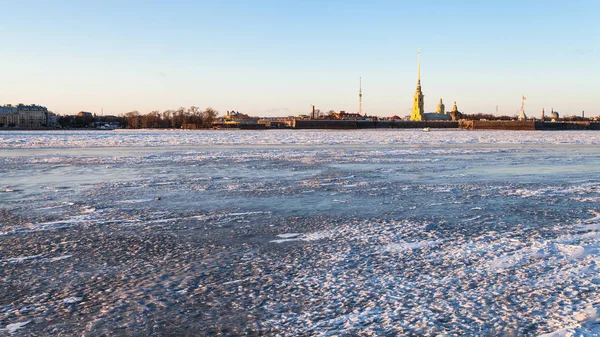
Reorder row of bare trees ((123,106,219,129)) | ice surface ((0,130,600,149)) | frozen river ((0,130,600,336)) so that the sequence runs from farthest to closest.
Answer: row of bare trees ((123,106,219,129)) → ice surface ((0,130,600,149)) → frozen river ((0,130,600,336))

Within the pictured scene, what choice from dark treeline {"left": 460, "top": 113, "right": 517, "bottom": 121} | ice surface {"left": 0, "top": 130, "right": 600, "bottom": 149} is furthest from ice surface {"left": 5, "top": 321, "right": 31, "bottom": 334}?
dark treeline {"left": 460, "top": 113, "right": 517, "bottom": 121}

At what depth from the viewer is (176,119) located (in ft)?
432

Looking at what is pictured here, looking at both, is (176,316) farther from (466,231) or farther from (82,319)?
(466,231)

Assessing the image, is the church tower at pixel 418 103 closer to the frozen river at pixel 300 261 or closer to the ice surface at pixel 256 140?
the ice surface at pixel 256 140

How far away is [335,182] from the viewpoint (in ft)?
36.3

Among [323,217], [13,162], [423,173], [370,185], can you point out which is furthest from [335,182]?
[13,162]

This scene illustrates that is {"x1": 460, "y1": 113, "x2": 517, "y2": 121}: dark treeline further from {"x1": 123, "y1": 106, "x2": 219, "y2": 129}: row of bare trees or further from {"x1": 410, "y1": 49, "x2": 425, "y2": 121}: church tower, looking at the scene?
{"x1": 123, "y1": 106, "x2": 219, "y2": 129}: row of bare trees

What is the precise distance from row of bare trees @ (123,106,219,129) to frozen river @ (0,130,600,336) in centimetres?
10929

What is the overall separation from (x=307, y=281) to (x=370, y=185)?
644 centimetres

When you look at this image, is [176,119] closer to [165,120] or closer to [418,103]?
[165,120]

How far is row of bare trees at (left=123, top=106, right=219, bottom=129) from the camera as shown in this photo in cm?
12406

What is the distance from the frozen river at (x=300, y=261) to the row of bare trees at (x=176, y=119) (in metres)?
109

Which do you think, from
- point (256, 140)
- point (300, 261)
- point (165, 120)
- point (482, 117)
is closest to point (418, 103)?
point (482, 117)

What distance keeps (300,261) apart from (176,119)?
130747 millimetres
